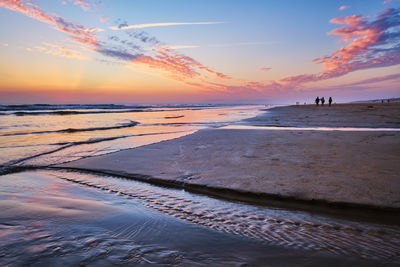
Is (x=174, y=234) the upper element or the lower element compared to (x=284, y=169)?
lower

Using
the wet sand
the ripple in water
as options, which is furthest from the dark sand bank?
the ripple in water

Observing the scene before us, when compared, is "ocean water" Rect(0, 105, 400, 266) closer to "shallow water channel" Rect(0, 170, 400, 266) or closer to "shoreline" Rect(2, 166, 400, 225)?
"shallow water channel" Rect(0, 170, 400, 266)

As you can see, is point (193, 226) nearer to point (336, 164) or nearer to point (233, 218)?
point (233, 218)

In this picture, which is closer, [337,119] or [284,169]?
[284,169]

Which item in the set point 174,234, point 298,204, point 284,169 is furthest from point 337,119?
point 174,234

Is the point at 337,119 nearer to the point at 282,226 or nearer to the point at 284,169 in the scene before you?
the point at 284,169

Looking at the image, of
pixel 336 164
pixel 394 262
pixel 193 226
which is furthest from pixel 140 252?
pixel 336 164

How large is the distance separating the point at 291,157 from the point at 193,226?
3.56 meters

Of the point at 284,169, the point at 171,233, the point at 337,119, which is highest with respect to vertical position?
the point at 337,119

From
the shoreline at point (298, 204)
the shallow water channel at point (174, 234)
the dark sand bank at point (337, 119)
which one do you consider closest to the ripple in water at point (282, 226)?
the shallow water channel at point (174, 234)

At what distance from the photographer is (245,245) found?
2068 mm

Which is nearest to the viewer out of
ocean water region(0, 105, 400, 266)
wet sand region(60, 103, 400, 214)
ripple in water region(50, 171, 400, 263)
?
ocean water region(0, 105, 400, 266)

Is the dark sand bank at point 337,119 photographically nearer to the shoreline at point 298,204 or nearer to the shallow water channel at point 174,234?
the shoreline at point 298,204

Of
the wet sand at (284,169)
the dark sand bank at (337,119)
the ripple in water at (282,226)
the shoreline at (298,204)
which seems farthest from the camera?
the dark sand bank at (337,119)
